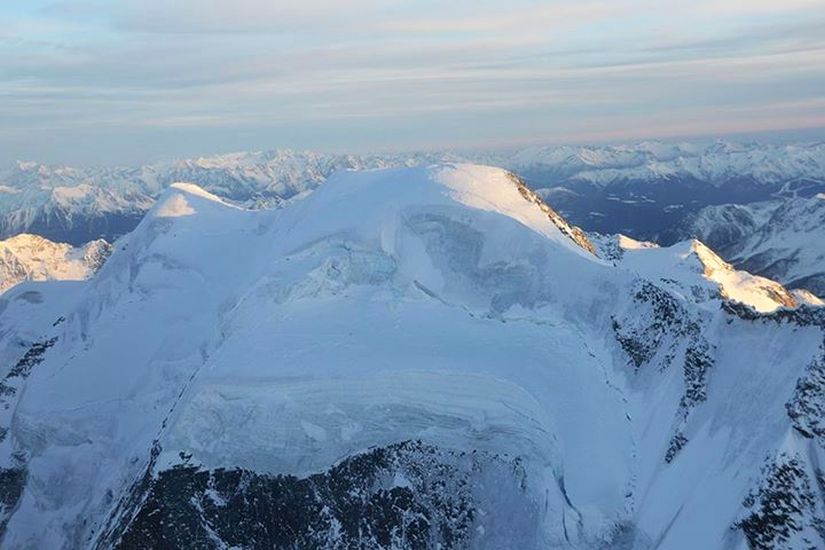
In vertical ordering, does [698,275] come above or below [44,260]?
above

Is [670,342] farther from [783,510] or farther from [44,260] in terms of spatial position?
[44,260]

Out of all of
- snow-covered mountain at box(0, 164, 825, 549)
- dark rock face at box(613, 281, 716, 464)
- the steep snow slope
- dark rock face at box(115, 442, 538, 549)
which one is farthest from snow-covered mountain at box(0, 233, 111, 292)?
dark rock face at box(613, 281, 716, 464)

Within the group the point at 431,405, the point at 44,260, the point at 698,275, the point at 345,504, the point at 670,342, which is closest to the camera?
the point at 345,504

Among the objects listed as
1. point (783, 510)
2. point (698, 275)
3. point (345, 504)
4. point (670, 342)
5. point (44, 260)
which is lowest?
point (44, 260)

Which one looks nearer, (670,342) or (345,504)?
(345,504)

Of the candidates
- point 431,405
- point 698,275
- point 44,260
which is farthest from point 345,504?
point 44,260

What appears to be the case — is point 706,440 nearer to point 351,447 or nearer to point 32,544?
point 351,447

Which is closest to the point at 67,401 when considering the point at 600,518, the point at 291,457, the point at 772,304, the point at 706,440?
the point at 291,457

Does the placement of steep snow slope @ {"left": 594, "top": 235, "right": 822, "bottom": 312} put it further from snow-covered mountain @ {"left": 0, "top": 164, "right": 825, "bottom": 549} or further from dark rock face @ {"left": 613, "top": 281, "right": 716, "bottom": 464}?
dark rock face @ {"left": 613, "top": 281, "right": 716, "bottom": 464}
